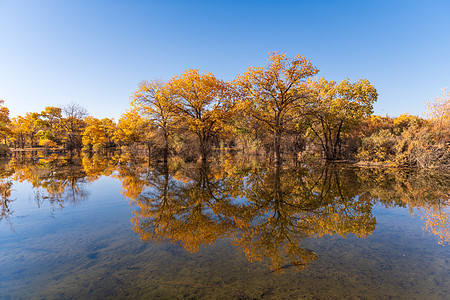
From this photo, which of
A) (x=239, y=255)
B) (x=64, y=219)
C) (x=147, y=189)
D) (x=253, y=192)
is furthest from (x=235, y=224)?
(x=147, y=189)

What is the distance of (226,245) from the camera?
16.0 ft

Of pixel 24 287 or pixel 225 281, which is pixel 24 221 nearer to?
pixel 24 287

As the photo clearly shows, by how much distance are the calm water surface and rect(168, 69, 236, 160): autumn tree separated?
→ 52.0 ft

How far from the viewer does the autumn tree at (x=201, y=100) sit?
23.5 meters

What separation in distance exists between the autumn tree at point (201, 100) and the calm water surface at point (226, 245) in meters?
15.9

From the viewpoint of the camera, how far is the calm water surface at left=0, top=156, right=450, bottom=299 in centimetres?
337

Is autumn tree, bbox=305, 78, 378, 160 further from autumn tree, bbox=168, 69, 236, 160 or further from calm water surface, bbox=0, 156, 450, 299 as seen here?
calm water surface, bbox=0, 156, 450, 299

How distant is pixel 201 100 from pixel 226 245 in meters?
20.9

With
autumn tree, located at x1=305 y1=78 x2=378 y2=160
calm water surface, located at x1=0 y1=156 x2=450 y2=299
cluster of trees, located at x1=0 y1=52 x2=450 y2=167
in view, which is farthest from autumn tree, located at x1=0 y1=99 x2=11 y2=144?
autumn tree, located at x1=305 y1=78 x2=378 y2=160

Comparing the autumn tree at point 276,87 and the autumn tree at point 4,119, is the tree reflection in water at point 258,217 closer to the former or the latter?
the autumn tree at point 276,87

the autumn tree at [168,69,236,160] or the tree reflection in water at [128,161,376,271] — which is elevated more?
the autumn tree at [168,69,236,160]

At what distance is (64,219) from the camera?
665cm

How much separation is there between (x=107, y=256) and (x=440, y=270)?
6737mm

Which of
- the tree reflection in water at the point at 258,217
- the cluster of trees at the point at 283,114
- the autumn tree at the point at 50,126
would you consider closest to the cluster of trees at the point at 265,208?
the tree reflection in water at the point at 258,217
